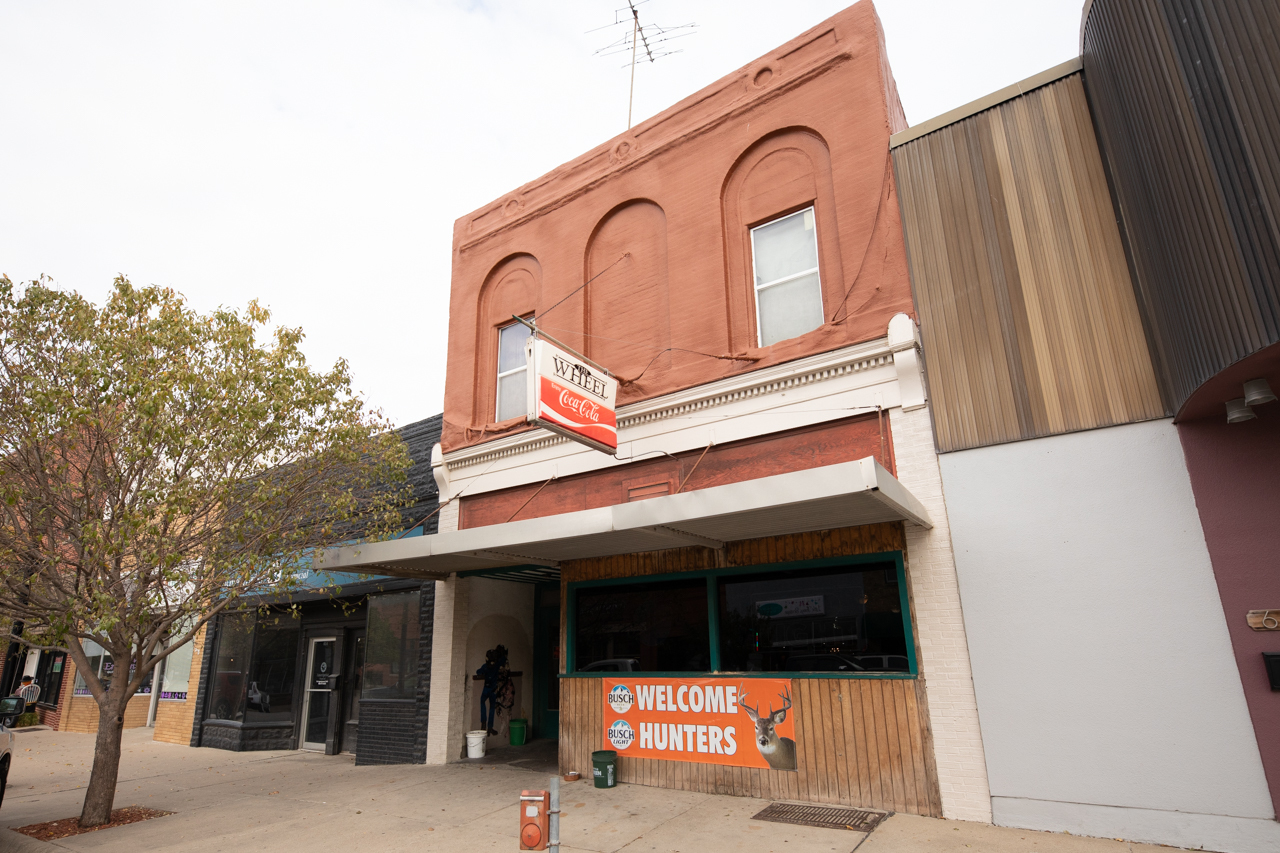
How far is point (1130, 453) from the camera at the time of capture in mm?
7164

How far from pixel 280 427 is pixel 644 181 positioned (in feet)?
22.1

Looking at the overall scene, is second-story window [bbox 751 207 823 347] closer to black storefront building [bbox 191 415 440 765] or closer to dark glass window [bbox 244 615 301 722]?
black storefront building [bbox 191 415 440 765]

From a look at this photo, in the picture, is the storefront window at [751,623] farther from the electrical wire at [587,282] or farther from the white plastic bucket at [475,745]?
the electrical wire at [587,282]

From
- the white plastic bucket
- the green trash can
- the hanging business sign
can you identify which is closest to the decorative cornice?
the hanging business sign

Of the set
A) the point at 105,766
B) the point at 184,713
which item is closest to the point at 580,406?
the point at 105,766

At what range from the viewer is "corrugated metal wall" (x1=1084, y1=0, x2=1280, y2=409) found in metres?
5.40

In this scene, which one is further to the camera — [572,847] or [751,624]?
[751,624]

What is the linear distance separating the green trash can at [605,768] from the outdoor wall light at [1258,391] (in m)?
7.87

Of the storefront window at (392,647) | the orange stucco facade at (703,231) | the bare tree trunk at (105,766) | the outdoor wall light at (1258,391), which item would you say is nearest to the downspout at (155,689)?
the storefront window at (392,647)

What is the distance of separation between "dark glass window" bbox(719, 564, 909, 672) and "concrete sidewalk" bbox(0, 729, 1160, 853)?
1.60 m

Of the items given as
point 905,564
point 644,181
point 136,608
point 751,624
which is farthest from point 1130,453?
point 136,608

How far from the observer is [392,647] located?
42.6 feet

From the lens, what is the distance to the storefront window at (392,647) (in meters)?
12.7

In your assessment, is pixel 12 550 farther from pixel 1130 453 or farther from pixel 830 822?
pixel 1130 453
